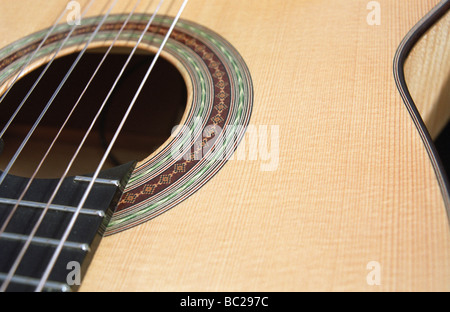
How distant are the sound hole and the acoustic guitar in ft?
0.04

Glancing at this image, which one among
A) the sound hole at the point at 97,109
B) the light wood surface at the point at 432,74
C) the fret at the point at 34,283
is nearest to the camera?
the fret at the point at 34,283

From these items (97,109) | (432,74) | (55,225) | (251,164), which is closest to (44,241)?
(55,225)

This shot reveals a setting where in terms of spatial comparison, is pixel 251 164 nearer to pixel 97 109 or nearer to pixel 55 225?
pixel 55 225

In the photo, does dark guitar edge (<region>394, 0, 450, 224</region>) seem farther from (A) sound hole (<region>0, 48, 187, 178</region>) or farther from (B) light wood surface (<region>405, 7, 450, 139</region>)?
(A) sound hole (<region>0, 48, 187, 178</region>)

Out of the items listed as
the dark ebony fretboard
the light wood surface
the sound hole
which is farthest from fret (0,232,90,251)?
the light wood surface

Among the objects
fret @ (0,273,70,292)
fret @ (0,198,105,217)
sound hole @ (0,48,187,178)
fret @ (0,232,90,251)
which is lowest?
sound hole @ (0,48,187,178)

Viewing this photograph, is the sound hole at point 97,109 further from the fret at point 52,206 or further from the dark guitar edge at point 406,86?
the dark guitar edge at point 406,86

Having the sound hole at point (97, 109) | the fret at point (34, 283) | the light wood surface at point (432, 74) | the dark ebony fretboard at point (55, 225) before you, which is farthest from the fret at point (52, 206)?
the light wood surface at point (432, 74)

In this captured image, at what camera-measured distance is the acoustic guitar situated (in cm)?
53

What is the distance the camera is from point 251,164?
0.65 m

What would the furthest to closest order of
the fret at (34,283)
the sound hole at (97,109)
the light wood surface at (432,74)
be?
the sound hole at (97,109) < the light wood surface at (432,74) < the fret at (34,283)

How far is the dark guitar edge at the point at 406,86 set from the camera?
0.57m

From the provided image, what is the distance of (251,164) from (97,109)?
53 centimetres
